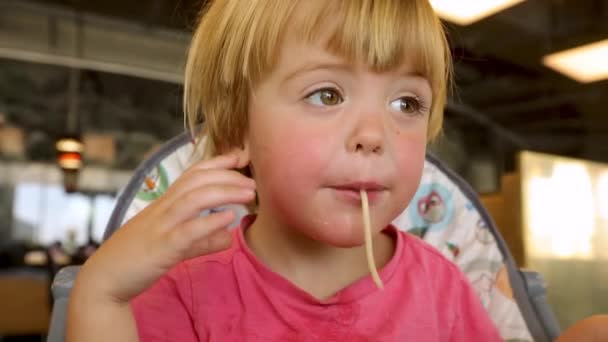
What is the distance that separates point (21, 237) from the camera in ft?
19.7

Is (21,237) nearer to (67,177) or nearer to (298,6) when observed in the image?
(67,177)

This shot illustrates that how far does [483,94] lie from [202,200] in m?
5.46

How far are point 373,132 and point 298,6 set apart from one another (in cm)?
19

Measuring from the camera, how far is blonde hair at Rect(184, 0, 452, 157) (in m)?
0.65

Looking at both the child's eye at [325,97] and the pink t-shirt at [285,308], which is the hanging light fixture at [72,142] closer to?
the pink t-shirt at [285,308]

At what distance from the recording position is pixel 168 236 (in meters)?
0.57

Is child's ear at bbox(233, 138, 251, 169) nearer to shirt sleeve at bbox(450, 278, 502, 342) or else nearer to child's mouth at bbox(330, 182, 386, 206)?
child's mouth at bbox(330, 182, 386, 206)

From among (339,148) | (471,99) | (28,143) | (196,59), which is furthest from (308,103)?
(28,143)

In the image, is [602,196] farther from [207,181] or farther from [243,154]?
[207,181]

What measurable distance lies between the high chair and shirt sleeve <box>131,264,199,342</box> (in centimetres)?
26

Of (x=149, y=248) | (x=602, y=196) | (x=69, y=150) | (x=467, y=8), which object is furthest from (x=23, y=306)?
(x=149, y=248)

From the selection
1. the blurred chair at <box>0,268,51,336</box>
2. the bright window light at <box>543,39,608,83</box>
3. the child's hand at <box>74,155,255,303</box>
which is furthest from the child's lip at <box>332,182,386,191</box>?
the blurred chair at <box>0,268,51,336</box>

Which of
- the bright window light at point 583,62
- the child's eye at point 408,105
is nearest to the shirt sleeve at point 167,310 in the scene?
the child's eye at point 408,105

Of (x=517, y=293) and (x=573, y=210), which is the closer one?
(x=517, y=293)
